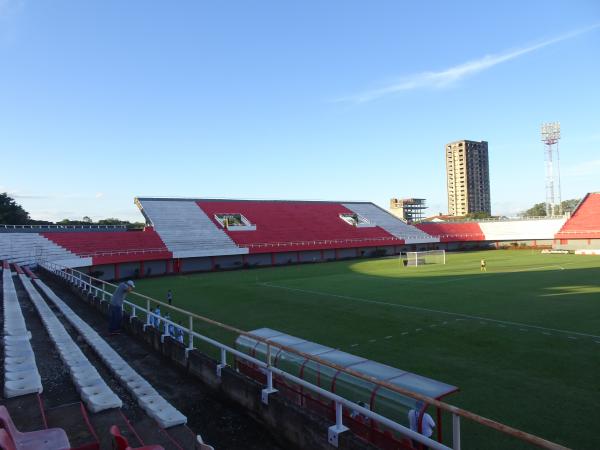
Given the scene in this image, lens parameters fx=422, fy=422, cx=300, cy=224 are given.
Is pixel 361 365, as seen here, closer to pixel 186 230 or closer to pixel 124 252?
pixel 124 252

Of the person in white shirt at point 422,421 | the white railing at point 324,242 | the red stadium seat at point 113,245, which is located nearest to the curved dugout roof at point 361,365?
the person in white shirt at point 422,421

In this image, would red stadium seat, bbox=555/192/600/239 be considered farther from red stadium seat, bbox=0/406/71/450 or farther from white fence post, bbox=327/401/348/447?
red stadium seat, bbox=0/406/71/450

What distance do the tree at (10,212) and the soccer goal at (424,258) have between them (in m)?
58.9

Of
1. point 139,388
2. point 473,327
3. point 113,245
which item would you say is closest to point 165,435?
point 139,388

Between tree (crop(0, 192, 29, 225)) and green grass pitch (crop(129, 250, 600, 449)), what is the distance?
4738 centimetres

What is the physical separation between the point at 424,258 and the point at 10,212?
62050 mm

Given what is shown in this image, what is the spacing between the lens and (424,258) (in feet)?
143

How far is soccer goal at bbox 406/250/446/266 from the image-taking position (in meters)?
41.4

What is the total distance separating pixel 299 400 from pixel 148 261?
1477 inches

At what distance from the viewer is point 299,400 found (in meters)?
7.54

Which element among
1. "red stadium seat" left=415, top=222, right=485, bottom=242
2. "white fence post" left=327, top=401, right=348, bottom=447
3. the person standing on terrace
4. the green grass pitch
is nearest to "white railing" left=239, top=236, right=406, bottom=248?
"red stadium seat" left=415, top=222, right=485, bottom=242

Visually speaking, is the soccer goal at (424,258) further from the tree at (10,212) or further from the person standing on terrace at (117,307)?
the tree at (10,212)

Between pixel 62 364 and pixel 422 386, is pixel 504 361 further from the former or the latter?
pixel 62 364

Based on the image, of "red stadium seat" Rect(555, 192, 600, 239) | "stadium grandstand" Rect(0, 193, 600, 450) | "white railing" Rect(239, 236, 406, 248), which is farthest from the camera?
"red stadium seat" Rect(555, 192, 600, 239)
